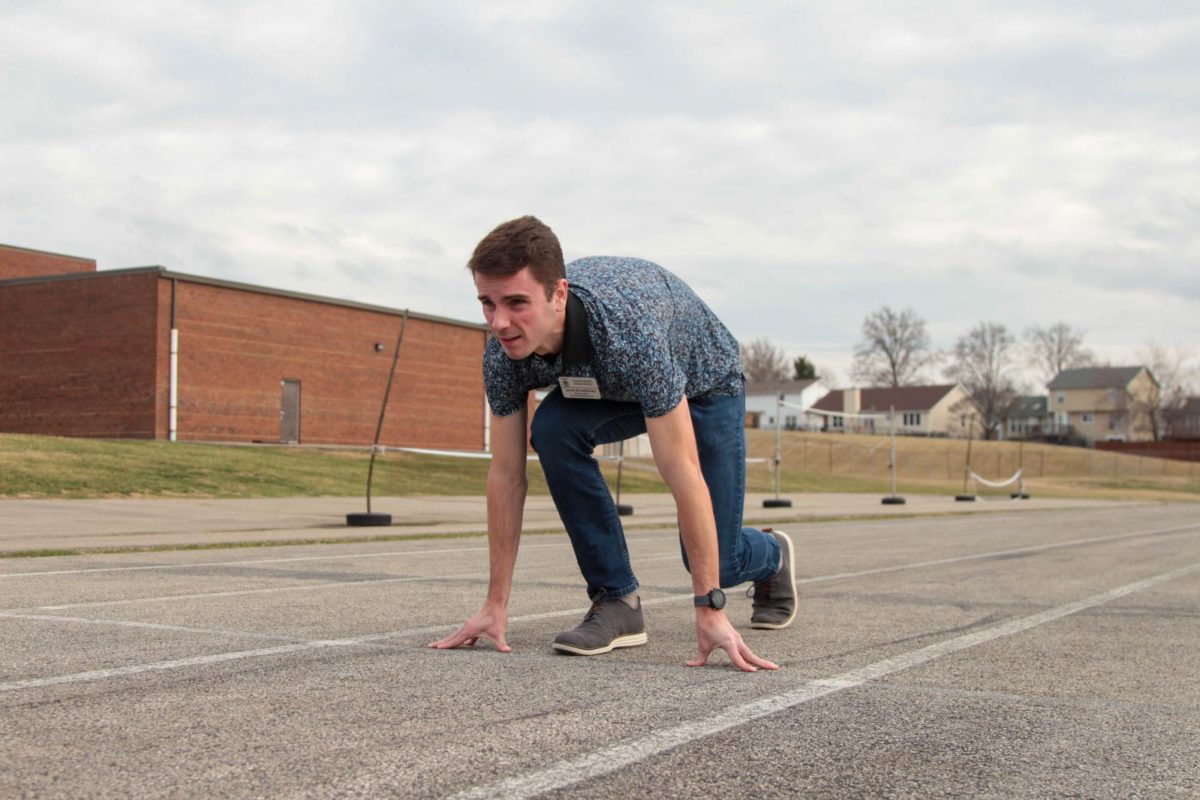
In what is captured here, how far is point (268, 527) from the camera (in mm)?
15773

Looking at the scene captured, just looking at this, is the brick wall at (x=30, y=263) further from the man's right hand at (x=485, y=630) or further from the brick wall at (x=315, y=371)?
the man's right hand at (x=485, y=630)

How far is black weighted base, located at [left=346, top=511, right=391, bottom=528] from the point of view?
16453mm

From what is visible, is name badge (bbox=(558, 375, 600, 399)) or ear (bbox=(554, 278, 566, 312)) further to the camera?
name badge (bbox=(558, 375, 600, 399))

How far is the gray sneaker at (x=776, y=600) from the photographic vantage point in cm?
561

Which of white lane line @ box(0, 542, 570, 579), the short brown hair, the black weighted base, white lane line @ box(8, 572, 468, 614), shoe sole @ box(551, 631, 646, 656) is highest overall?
the short brown hair

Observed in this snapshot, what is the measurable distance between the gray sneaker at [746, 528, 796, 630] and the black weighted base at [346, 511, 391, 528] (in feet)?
37.6

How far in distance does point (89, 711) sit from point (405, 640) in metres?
1.72

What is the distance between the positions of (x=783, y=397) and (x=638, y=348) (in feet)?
432

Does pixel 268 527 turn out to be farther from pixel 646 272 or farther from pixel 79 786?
→ pixel 79 786

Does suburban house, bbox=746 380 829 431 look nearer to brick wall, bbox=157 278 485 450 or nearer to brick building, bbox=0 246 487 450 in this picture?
brick wall, bbox=157 278 485 450

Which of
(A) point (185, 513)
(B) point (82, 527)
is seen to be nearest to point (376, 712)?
(B) point (82, 527)

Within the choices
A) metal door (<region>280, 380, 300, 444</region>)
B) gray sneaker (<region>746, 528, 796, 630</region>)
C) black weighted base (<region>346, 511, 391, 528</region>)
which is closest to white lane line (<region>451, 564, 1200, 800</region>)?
gray sneaker (<region>746, 528, 796, 630</region>)

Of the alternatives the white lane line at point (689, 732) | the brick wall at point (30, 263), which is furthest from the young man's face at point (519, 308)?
the brick wall at point (30, 263)

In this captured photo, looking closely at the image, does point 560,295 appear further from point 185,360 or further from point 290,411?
point 290,411
